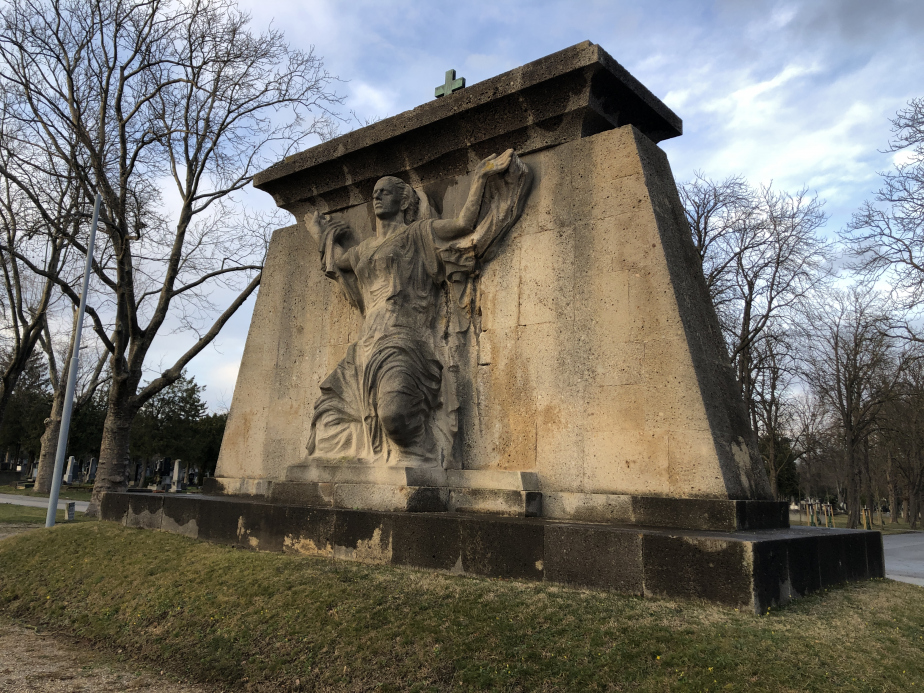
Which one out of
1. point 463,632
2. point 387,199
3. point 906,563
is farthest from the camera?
point 906,563

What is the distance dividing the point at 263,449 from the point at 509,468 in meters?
3.52

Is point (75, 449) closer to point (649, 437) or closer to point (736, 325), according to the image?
point (736, 325)

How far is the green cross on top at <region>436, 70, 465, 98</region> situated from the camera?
7344mm

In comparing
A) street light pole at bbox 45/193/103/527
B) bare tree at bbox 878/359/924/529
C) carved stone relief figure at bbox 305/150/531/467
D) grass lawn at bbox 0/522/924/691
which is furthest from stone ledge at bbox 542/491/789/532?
bare tree at bbox 878/359/924/529

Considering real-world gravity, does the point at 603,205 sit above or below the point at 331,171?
below

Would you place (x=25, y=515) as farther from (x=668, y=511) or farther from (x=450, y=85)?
(x=668, y=511)

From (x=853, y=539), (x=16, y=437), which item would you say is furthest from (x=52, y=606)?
(x=16, y=437)

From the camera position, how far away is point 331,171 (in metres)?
8.32

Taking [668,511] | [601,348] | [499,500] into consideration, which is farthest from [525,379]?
[668,511]

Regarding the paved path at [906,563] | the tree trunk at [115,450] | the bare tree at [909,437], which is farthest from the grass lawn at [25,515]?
the bare tree at [909,437]

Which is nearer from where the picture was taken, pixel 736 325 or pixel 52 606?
pixel 52 606

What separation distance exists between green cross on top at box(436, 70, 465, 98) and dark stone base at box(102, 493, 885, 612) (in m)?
4.51

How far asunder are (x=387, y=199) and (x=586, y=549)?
429cm

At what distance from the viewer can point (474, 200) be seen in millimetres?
6594
